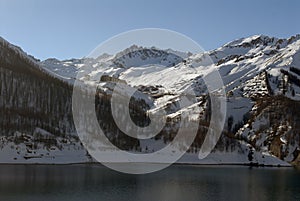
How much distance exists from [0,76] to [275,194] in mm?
143518

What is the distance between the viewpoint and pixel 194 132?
18688cm

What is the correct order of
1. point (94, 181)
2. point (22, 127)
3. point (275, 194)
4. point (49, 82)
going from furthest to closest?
1. point (49, 82)
2. point (22, 127)
3. point (94, 181)
4. point (275, 194)

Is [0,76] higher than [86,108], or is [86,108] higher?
[0,76]

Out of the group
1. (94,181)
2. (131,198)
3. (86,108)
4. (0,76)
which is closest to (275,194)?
(131,198)

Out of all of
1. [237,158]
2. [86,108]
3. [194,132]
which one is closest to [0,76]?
[86,108]

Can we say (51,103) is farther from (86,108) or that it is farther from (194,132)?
(194,132)

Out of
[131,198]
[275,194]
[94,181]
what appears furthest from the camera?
[94,181]

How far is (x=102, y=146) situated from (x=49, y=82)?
59.7m

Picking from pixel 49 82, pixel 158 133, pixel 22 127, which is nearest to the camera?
pixel 22 127

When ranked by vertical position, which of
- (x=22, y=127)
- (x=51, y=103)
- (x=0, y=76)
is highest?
(x=0, y=76)

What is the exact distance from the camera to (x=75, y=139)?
155 meters

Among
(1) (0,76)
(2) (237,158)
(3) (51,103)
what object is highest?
(1) (0,76)

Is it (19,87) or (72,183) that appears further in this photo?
(19,87)

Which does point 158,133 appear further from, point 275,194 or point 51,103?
point 275,194
